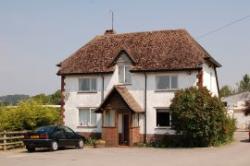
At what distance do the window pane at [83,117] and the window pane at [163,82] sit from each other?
642cm

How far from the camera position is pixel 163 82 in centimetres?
3694

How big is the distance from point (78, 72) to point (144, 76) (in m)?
5.47

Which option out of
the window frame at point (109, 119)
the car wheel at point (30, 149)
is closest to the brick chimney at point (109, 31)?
the window frame at point (109, 119)

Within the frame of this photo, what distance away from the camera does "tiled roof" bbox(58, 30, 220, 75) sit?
36.7m

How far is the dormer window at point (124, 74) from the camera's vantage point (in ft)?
125

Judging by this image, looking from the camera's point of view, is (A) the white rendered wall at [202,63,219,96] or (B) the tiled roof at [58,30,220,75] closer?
(B) the tiled roof at [58,30,220,75]

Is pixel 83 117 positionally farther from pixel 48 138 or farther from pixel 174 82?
pixel 48 138

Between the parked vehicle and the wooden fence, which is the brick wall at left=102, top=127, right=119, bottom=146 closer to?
the parked vehicle

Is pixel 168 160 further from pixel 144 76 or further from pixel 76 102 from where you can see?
pixel 76 102

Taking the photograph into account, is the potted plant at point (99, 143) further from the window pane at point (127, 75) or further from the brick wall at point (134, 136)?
the window pane at point (127, 75)

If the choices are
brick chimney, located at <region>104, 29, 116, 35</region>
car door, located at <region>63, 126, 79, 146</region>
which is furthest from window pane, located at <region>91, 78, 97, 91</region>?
car door, located at <region>63, 126, 79, 146</region>

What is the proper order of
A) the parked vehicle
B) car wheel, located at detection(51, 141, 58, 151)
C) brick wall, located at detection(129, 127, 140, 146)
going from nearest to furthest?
the parked vehicle
car wheel, located at detection(51, 141, 58, 151)
brick wall, located at detection(129, 127, 140, 146)

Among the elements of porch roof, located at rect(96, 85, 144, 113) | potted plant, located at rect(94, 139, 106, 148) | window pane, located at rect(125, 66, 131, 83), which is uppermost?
window pane, located at rect(125, 66, 131, 83)

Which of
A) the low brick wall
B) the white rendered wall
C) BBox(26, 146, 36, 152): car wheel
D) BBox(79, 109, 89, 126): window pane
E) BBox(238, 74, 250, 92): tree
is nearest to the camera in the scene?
BBox(26, 146, 36, 152): car wheel
